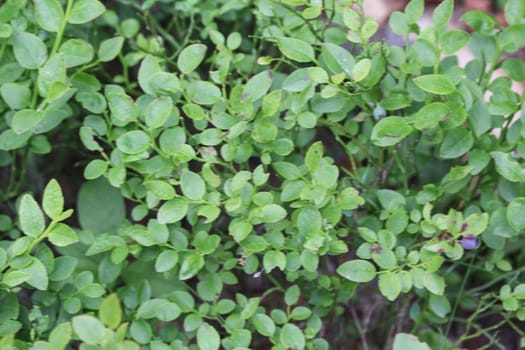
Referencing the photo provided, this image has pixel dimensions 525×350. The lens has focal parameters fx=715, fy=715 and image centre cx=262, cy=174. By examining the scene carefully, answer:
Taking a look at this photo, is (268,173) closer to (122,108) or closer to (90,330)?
(122,108)

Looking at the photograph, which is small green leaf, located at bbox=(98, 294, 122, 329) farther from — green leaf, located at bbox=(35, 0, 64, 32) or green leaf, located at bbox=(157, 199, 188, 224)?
green leaf, located at bbox=(35, 0, 64, 32)

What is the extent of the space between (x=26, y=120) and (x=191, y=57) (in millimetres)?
266

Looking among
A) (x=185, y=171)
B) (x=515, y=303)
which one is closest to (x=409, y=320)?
(x=515, y=303)

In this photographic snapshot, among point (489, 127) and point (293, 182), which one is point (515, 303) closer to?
point (489, 127)

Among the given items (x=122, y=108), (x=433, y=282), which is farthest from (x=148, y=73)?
(x=433, y=282)

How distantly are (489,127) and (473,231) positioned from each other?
21 centimetres

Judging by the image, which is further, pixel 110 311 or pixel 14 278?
pixel 14 278

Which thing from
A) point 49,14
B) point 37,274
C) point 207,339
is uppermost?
point 49,14

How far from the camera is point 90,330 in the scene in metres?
0.76

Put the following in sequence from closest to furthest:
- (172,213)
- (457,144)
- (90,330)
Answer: (90,330), (172,213), (457,144)

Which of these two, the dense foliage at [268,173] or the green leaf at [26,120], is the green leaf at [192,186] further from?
A: the green leaf at [26,120]

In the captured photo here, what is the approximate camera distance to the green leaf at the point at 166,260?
3.50ft

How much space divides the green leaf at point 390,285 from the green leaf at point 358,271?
17mm

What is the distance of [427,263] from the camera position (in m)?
1.02
